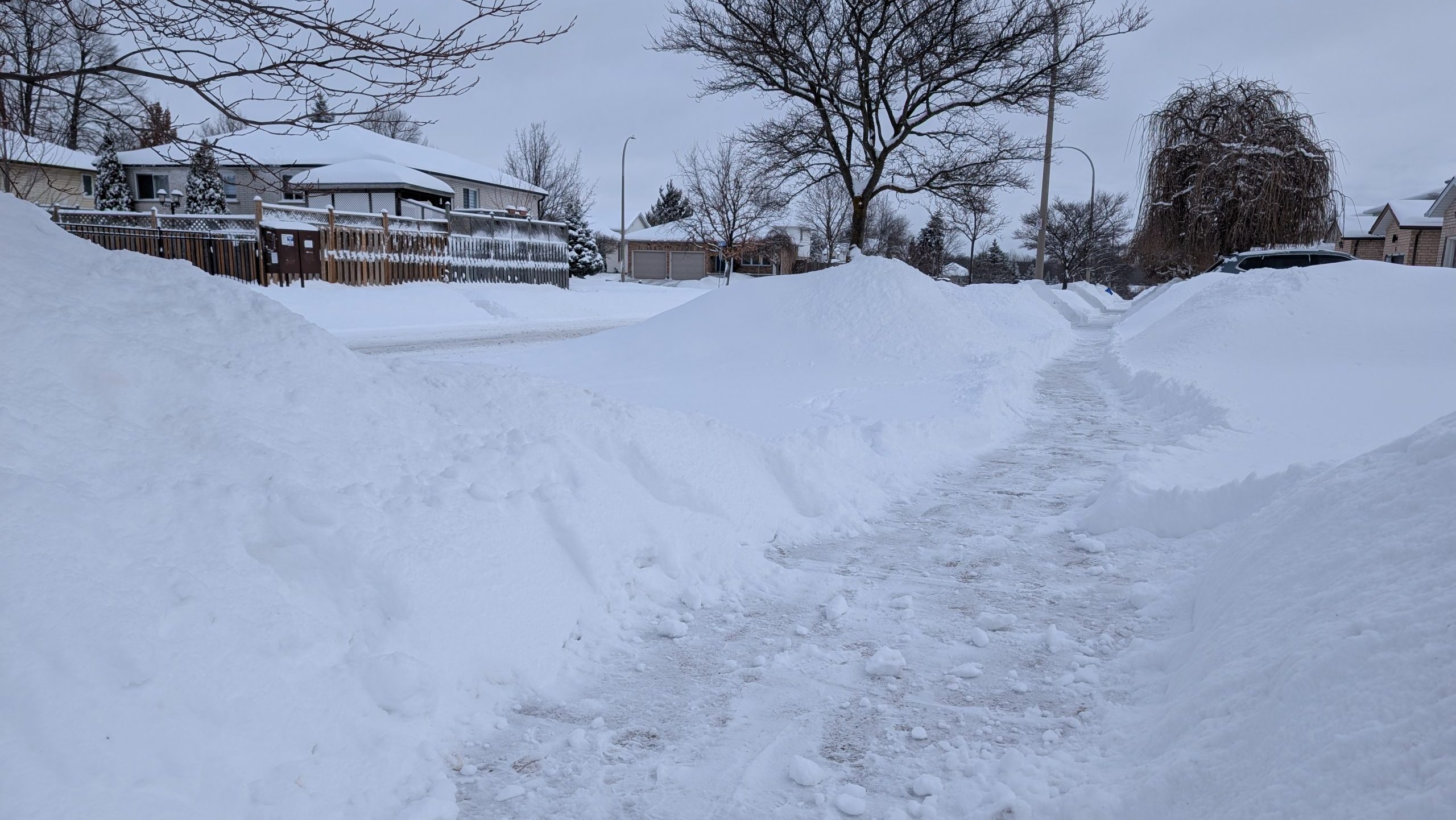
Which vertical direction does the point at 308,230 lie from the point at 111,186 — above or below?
below

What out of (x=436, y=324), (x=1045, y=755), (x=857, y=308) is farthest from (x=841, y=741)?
(x=436, y=324)

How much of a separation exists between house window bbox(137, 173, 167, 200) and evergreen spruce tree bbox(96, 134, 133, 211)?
109 cm

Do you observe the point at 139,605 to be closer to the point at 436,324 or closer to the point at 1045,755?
the point at 1045,755

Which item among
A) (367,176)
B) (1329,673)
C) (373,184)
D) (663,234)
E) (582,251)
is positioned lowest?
(1329,673)

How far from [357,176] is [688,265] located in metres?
27.1

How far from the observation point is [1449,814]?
70.7 inches

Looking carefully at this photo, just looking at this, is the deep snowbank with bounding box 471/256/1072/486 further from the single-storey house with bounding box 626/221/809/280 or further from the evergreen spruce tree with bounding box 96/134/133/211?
the single-storey house with bounding box 626/221/809/280

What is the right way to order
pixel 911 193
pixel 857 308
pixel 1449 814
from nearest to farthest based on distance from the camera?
pixel 1449 814 → pixel 857 308 → pixel 911 193

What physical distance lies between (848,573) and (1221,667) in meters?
2.02

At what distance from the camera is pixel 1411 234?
39031 millimetres

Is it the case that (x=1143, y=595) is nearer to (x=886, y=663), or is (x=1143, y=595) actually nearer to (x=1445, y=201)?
(x=886, y=663)

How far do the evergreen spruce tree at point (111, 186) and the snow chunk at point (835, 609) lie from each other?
36774 millimetres

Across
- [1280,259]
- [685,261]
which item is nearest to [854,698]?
[1280,259]

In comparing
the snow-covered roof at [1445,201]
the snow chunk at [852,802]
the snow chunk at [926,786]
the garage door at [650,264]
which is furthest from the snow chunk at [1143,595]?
the garage door at [650,264]
